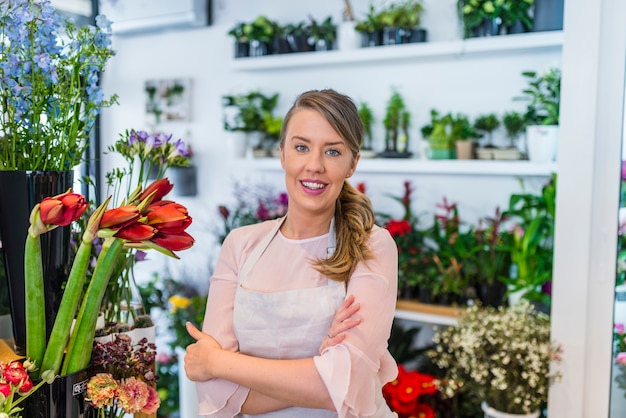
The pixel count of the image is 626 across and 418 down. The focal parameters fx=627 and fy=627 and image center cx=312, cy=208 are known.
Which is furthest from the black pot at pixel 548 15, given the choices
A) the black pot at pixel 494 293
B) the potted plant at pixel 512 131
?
the black pot at pixel 494 293

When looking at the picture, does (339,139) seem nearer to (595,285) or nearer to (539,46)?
(595,285)

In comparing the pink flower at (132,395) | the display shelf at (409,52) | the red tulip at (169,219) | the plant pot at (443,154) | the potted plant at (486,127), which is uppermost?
the display shelf at (409,52)

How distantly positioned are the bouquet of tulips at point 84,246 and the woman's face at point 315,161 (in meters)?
0.42

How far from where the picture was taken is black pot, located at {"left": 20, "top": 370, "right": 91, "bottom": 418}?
113 centimetres

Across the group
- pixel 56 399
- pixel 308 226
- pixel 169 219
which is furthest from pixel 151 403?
pixel 308 226

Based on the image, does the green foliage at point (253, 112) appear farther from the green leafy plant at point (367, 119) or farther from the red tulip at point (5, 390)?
the red tulip at point (5, 390)

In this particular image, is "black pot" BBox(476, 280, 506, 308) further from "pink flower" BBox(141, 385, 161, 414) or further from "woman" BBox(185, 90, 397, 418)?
"pink flower" BBox(141, 385, 161, 414)

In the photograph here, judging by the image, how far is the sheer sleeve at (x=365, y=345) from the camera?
1313mm

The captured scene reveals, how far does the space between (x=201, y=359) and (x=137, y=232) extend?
47 centimetres

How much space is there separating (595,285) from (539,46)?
1.10 metres

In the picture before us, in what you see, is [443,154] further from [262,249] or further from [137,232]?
[137,232]

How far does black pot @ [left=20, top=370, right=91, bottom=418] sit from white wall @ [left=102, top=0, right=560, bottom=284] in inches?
92.8

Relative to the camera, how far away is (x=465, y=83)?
10.3 ft

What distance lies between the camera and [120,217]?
1.04 meters
